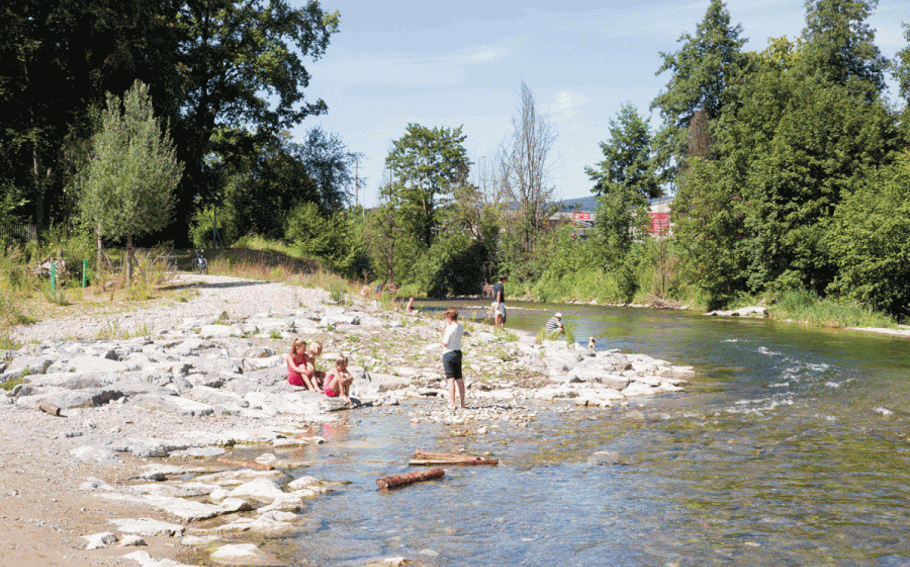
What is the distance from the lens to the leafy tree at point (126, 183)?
2522 centimetres

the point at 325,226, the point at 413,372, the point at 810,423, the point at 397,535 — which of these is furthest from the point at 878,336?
the point at 325,226

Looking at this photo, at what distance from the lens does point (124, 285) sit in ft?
81.4

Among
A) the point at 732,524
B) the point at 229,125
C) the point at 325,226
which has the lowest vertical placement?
the point at 732,524

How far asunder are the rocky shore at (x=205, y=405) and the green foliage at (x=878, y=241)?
49.8 feet

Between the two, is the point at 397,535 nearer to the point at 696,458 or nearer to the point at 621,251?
the point at 696,458

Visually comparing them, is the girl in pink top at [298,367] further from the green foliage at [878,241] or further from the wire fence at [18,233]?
the green foliage at [878,241]

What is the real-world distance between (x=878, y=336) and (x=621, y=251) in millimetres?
25277

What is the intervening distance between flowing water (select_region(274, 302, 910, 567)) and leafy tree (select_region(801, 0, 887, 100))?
119 ft

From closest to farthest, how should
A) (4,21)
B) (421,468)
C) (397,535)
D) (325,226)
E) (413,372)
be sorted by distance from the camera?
(397,535), (421,468), (413,372), (4,21), (325,226)

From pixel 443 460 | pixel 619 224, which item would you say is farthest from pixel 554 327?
pixel 619 224

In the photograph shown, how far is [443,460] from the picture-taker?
8695 mm

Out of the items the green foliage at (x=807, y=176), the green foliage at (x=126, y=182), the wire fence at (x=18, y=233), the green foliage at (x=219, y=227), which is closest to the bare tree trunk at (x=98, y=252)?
the green foliage at (x=126, y=182)

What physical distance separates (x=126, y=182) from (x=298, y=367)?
15.8 m

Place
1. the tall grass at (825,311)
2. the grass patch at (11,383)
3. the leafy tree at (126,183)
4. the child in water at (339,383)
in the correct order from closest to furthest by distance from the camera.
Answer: the grass patch at (11,383) < the child in water at (339,383) < the leafy tree at (126,183) < the tall grass at (825,311)
